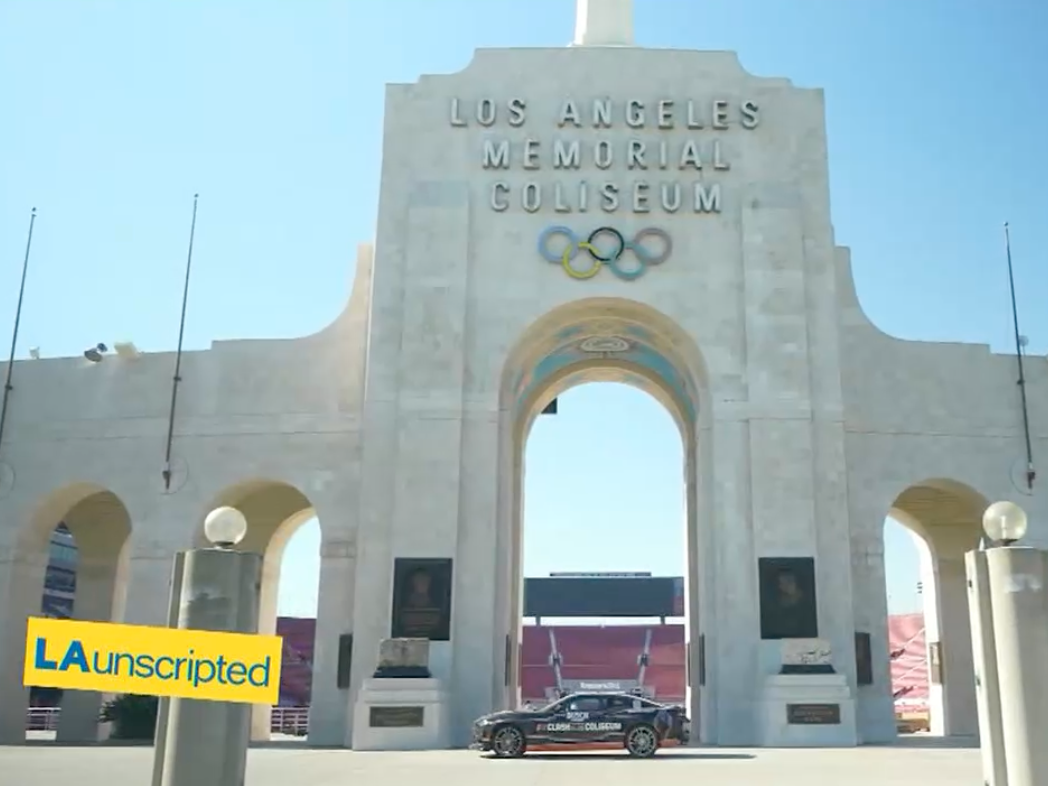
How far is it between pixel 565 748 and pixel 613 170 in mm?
16663

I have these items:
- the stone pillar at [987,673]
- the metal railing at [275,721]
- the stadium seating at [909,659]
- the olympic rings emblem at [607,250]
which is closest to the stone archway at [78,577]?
the metal railing at [275,721]

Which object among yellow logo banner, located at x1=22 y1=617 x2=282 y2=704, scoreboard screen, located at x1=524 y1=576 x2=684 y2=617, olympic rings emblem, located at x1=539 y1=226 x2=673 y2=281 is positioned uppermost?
olympic rings emblem, located at x1=539 y1=226 x2=673 y2=281

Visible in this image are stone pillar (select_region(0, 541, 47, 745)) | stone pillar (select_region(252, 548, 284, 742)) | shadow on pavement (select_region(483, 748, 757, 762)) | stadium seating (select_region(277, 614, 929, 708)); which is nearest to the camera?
shadow on pavement (select_region(483, 748, 757, 762))

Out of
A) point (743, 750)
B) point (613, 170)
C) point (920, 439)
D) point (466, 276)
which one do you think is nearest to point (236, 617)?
point (743, 750)

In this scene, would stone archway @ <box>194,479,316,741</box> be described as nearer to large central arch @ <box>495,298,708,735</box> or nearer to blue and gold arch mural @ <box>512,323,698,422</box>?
large central arch @ <box>495,298,708,735</box>

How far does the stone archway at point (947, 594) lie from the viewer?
108 feet

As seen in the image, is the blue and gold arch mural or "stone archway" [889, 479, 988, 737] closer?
the blue and gold arch mural

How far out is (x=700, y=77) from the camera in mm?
31938

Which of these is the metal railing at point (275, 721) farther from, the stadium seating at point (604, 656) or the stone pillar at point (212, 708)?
the stone pillar at point (212, 708)

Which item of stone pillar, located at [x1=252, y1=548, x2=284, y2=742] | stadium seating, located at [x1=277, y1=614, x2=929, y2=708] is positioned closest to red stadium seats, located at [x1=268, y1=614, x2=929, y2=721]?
stadium seating, located at [x1=277, y1=614, x2=929, y2=708]

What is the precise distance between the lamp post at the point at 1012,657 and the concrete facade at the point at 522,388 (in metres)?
17.4

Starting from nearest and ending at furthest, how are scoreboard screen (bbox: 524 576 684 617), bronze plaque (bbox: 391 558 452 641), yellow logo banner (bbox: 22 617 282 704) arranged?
yellow logo banner (bbox: 22 617 282 704)
bronze plaque (bbox: 391 558 452 641)
scoreboard screen (bbox: 524 576 684 617)

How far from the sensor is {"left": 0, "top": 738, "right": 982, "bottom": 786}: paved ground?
50.9ft

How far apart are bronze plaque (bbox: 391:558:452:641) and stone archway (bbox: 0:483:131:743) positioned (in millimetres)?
9800
